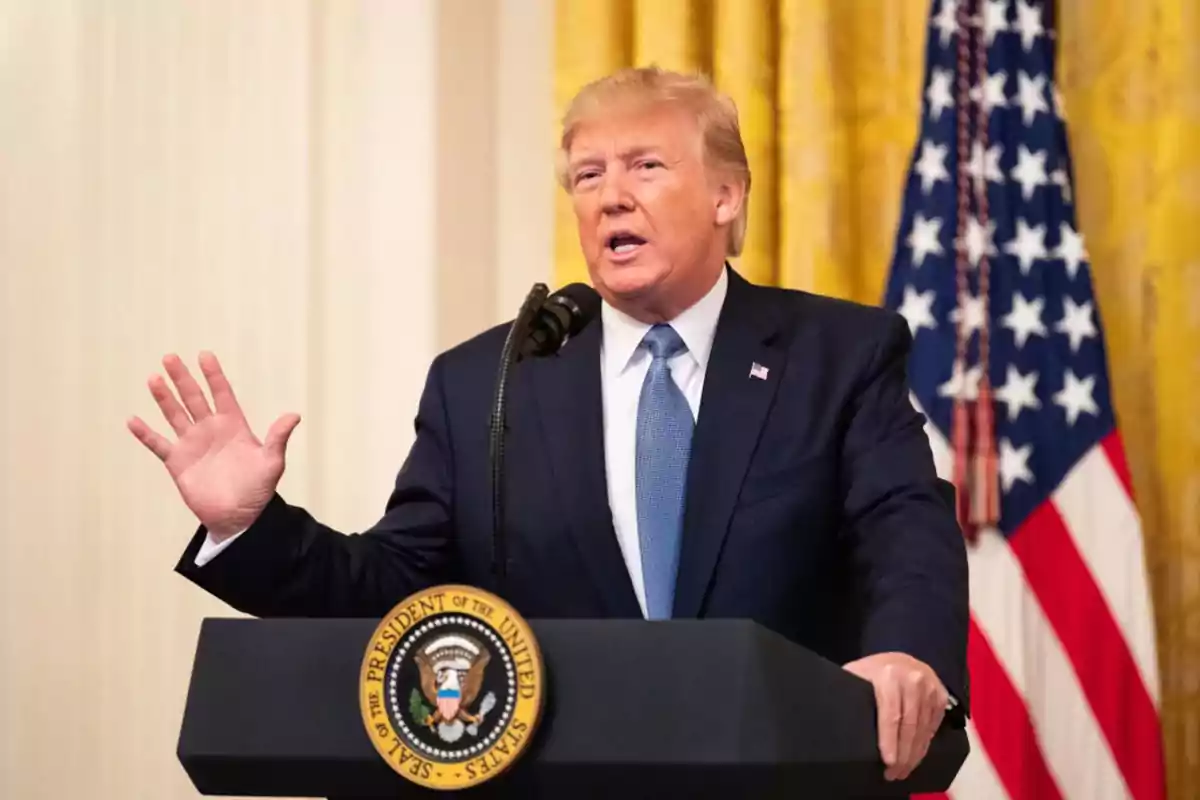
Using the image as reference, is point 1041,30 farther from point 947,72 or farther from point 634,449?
point 634,449

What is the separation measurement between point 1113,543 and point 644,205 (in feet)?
4.88

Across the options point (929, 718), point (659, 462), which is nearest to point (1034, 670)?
point (659, 462)

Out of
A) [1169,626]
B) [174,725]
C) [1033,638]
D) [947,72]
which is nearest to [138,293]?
[174,725]

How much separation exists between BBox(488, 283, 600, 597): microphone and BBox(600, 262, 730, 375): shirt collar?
35cm

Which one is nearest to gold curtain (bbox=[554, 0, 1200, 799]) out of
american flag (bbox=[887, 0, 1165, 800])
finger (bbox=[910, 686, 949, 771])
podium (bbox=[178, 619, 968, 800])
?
american flag (bbox=[887, 0, 1165, 800])

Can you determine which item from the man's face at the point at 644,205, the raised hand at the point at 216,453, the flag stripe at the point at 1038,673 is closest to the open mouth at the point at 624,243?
the man's face at the point at 644,205

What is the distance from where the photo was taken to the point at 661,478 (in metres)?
2.00

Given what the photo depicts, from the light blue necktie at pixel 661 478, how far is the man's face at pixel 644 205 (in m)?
0.14

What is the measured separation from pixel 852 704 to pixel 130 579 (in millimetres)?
2832

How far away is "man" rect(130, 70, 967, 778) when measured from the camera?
1.82 meters

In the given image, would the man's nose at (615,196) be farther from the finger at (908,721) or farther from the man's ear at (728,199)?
the finger at (908,721)

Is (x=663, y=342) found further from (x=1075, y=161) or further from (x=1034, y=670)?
(x=1075, y=161)

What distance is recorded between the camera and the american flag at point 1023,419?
3109 millimetres

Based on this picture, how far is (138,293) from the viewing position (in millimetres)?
3914
